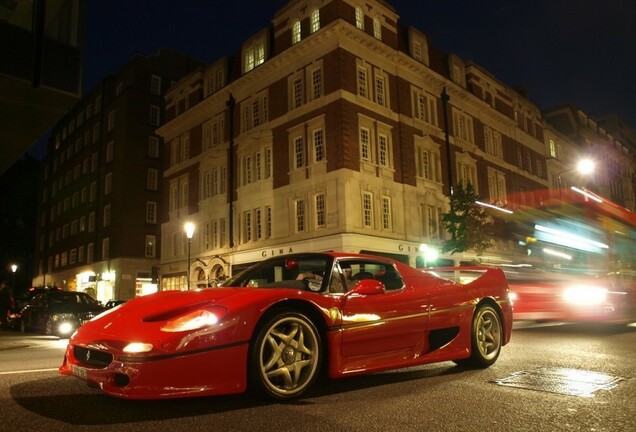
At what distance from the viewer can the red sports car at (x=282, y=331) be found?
3.52 m

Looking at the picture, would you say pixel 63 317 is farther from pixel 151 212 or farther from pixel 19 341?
pixel 151 212

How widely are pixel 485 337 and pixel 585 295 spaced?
7891mm

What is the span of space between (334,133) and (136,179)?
22.4 meters

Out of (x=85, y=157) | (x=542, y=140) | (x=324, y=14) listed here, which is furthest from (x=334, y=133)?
(x=85, y=157)

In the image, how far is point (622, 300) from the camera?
42.2ft

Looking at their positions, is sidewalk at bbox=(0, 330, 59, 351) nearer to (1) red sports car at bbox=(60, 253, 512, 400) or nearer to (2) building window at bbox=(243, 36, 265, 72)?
(1) red sports car at bbox=(60, 253, 512, 400)

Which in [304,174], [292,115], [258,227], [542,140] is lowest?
[258,227]

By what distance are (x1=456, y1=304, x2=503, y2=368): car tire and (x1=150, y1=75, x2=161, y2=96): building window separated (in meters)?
43.0

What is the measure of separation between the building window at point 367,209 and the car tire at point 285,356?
74.1ft

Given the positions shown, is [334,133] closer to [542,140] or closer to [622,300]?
[622,300]

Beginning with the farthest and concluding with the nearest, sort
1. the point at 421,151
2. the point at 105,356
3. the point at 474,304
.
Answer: the point at 421,151 → the point at 474,304 → the point at 105,356

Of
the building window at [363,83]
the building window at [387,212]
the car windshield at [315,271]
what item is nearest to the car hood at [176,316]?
the car windshield at [315,271]

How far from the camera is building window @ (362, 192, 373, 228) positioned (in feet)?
87.9

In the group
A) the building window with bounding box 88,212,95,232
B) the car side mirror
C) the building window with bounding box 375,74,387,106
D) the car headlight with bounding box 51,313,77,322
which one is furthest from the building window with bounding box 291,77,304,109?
the building window with bounding box 88,212,95,232
